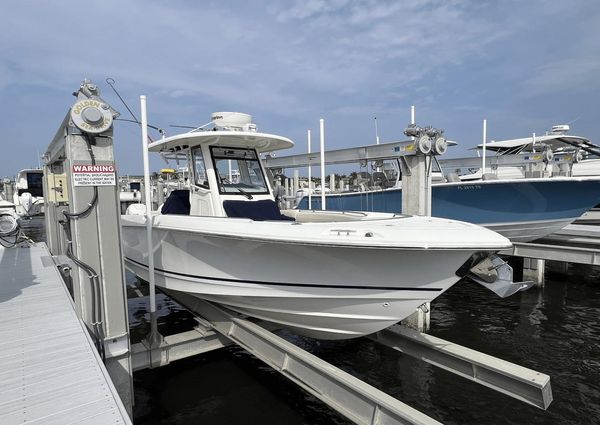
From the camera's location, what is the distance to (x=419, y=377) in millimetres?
4863

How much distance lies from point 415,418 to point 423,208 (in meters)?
3.76

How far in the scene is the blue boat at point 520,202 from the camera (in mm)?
8062

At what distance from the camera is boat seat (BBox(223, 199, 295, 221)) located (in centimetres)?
499

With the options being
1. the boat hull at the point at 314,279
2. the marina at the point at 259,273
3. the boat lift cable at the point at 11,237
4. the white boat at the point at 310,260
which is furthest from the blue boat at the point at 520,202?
the boat lift cable at the point at 11,237

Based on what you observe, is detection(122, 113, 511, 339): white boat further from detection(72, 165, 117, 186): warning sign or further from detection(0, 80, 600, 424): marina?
detection(72, 165, 117, 186): warning sign

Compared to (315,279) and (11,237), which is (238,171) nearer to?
(315,279)

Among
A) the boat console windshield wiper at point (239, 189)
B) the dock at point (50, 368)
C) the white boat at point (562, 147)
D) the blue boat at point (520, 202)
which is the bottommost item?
the dock at point (50, 368)

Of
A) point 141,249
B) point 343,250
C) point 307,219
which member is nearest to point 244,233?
point 343,250

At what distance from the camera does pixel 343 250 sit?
352 cm

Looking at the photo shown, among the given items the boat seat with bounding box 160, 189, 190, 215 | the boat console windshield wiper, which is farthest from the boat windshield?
the boat seat with bounding box 160, 189, 190, 215

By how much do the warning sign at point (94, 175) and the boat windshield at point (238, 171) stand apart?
2006 mm

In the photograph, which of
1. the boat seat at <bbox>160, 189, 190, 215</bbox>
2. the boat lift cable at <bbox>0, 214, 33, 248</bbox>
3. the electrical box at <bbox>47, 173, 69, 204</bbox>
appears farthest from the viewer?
the boat lift cable at <bbox>0, 214, 33, 248</bbox>

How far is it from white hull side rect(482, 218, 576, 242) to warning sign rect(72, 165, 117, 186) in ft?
25.4

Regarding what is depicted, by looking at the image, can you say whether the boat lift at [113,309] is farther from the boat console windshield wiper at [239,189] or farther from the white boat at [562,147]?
the white boat at [562,147]
